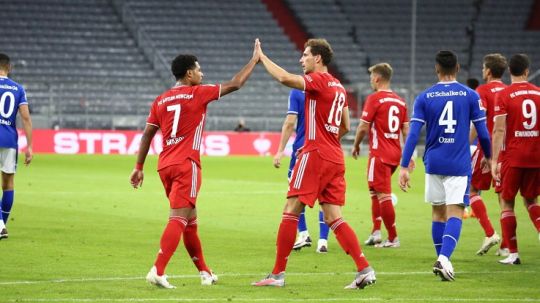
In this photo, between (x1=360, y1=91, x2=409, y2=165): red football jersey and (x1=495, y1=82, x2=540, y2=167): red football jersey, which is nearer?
(x1=495, y1=82, x2=540, y2=167): red football jersey

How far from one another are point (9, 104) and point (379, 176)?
5.11 m

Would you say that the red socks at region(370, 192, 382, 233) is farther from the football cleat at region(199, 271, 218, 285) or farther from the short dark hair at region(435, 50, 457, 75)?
the football cleat at region(199, 271, 218, 285)

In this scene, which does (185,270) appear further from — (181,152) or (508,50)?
(508,50)

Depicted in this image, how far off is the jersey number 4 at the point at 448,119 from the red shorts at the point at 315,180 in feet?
4.33

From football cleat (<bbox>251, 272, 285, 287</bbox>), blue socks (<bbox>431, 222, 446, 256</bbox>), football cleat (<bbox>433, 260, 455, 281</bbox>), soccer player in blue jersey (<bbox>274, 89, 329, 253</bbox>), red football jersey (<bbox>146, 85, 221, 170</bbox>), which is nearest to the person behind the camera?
red football jersey (<bbox>146, 85, 221, 170</bbox>)

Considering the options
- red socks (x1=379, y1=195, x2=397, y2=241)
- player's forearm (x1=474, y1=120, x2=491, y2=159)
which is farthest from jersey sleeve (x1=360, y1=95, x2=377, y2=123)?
player's forearm (x1=474, y1=120, x2=491, y2=159)

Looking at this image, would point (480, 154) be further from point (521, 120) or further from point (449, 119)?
point (449, 119)

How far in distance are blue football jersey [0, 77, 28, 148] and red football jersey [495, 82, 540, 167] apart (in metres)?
6.53

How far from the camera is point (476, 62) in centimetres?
4969

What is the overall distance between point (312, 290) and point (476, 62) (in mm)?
40740

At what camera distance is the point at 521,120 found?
12328 mm

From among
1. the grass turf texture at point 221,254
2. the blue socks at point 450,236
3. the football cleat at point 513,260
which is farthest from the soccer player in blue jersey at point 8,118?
the football cleat at point 513,260

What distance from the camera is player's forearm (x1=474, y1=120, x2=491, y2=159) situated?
1130 cm

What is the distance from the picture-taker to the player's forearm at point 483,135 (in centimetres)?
1130
